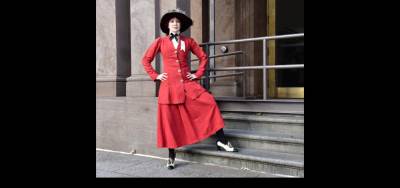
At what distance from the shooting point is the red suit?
4.41 meters

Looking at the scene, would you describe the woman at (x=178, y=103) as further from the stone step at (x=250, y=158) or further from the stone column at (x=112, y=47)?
the stone column at (x=112, y=47)

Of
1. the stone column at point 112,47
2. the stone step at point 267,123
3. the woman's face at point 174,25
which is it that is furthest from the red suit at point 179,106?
the stone column at point 112,47

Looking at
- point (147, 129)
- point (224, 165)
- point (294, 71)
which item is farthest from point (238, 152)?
point (294, 71)

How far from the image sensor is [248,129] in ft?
16.3

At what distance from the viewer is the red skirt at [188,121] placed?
4410mm

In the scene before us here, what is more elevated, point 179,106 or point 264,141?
point 179,106

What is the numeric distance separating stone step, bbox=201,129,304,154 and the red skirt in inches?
17.5

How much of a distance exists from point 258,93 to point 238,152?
11.6ft

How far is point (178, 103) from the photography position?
4.42 metres

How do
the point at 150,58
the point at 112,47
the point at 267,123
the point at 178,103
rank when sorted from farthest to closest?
the point at 112,47 < the point at 267,123 < the point at 150,58 < the point at 178,103

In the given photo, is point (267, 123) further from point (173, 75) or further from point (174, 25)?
point (174, 25)

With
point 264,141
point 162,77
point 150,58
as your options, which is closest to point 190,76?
point 162,77

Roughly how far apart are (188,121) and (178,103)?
27 centimetres
